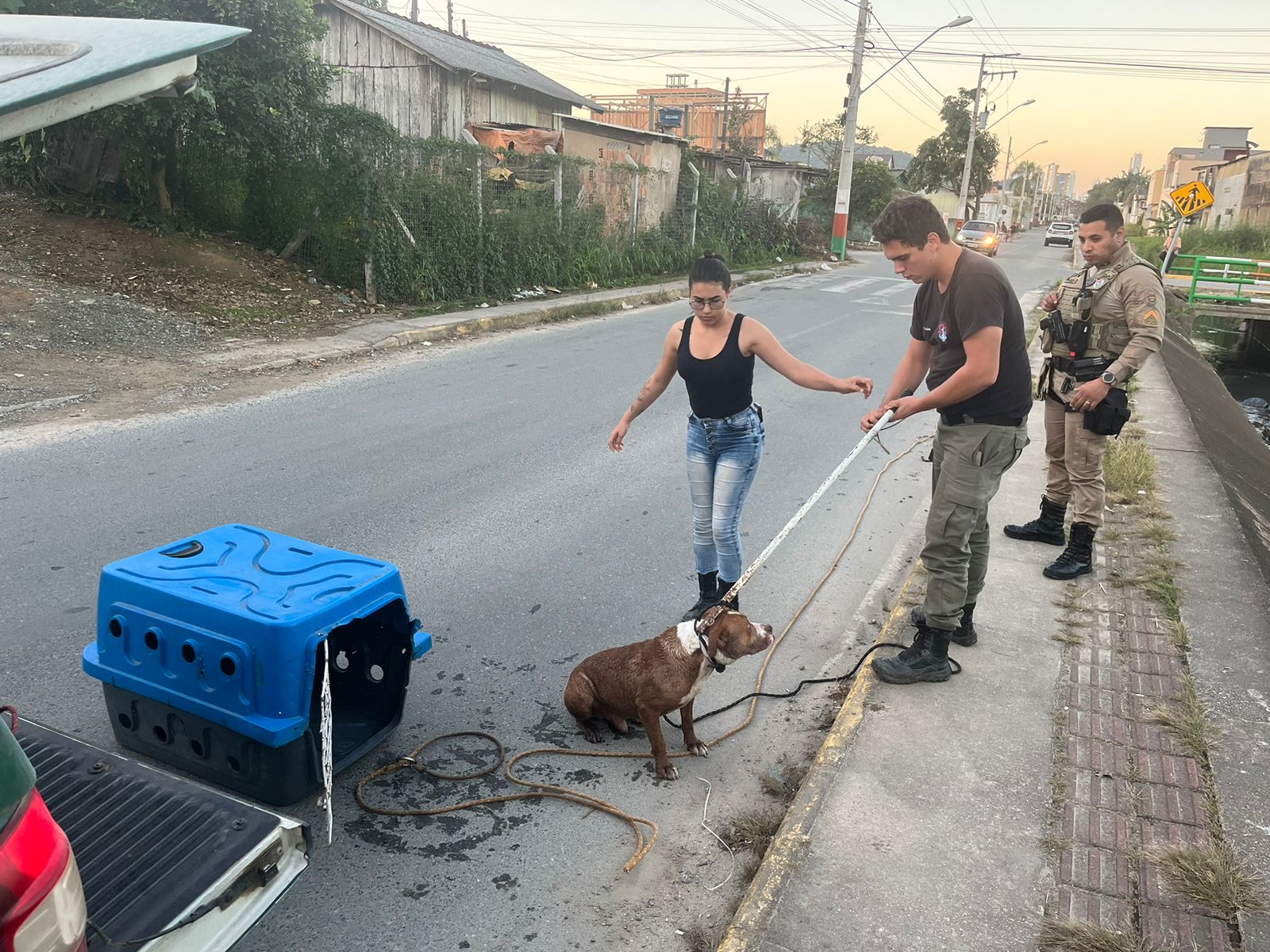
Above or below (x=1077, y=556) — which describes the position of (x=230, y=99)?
above

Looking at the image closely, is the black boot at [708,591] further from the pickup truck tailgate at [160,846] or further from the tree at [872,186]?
the tree at [872,186]

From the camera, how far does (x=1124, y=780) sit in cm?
314

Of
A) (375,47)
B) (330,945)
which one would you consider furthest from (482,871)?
(375,47)

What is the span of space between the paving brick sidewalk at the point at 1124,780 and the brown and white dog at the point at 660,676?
1.17 metres

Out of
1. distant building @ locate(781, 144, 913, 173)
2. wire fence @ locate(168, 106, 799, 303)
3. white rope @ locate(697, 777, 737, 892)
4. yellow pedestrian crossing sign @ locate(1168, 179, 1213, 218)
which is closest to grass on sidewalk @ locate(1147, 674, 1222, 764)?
white rope @ locate(697, 777, 737, 892)

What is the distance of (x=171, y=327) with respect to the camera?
10.4 m

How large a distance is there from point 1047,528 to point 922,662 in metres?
2.11

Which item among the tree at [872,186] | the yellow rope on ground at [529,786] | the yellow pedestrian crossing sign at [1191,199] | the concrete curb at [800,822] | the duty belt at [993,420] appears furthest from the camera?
the tree at [872,186]

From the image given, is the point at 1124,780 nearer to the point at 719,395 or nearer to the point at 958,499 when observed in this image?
the point at 958,499

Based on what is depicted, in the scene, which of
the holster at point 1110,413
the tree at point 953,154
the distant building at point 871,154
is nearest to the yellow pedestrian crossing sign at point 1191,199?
the holster at point 1110,413

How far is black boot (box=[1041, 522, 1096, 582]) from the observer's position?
16.2 feet

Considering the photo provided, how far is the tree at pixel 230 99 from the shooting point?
430 inches

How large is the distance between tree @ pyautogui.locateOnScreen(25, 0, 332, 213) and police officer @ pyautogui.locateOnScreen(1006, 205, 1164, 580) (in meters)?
9.98

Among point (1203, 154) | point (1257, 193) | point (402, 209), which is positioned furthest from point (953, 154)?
point (402, 209)
